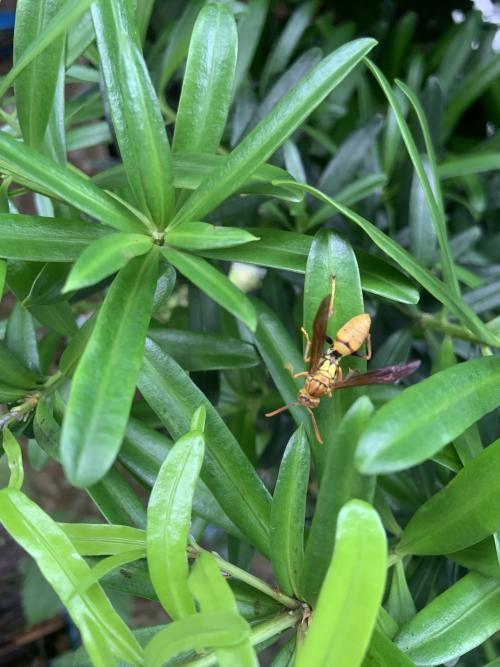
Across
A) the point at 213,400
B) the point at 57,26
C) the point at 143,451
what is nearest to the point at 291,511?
the point at 143,451

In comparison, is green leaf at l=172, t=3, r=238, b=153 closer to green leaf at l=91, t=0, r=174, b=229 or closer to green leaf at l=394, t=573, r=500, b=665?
green leaf at l=91, t=0, r=174, b=229

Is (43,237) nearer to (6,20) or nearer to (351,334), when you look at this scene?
(351,334)

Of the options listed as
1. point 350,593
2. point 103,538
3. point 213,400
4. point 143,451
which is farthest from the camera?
point 213,400

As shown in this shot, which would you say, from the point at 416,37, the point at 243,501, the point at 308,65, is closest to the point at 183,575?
the point at 243,501

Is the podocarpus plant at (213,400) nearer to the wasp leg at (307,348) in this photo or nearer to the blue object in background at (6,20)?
the wasp leg at (307,348)

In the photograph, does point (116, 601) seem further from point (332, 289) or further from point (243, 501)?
point (332, 289)
